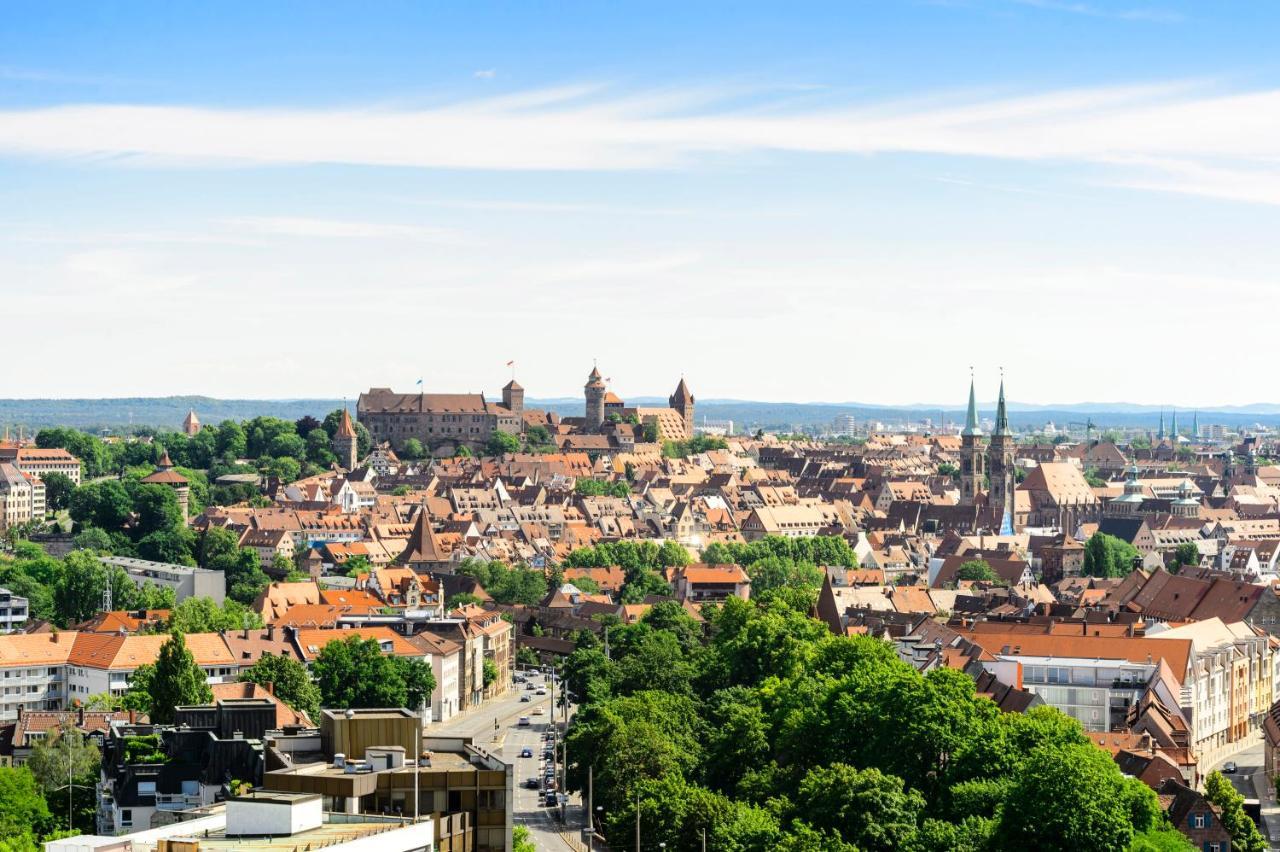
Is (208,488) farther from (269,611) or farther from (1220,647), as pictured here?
(1220,647)

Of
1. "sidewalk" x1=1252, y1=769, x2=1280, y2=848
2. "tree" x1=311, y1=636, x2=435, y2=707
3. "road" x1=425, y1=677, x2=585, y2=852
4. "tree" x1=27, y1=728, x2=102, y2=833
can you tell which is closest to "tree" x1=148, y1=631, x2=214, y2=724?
"tree" x1=27, y1=728, x2=102, y2=833

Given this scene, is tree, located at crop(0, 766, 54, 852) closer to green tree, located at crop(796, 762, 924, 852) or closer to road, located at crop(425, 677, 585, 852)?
road, located at crop(425, 677, 585, 852)

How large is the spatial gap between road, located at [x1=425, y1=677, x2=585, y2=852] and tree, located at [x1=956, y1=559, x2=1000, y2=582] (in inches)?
1596

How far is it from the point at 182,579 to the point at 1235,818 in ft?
258

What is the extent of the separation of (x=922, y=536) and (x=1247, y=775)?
11207 cm

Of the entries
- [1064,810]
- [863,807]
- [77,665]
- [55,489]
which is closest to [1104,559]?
[77,665]

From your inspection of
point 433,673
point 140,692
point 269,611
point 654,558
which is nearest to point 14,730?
point 140,692

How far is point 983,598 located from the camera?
11725 cm

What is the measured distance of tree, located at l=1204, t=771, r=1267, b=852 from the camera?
59.0 m

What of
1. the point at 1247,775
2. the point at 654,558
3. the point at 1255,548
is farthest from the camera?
the point at 1255,548

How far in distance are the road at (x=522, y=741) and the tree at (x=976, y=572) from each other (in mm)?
40532

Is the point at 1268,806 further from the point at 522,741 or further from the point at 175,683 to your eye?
the point at 175,683

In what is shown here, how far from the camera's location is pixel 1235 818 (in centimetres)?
5972

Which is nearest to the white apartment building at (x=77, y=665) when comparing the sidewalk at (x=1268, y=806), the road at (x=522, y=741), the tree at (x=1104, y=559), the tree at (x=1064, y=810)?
the road at (x=522, y=741)
